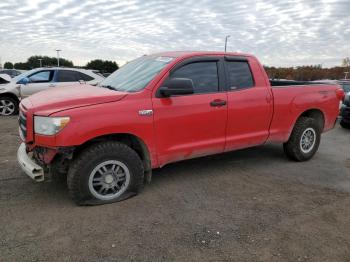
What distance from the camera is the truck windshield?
14.4ft

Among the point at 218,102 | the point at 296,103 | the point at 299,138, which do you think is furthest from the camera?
the point at 299,138

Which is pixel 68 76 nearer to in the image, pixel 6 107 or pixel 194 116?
pixel 6 107

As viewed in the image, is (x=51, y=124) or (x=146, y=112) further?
(x=146, y=112)

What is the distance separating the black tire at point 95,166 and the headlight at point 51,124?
→ 42 cm

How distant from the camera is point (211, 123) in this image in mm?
4684

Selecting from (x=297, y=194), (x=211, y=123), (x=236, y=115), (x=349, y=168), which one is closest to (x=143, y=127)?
(x=211, y=123)

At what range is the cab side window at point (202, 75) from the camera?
4613mm

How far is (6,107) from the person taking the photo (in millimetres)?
11156

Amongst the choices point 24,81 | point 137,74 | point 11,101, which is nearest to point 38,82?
point 24,81

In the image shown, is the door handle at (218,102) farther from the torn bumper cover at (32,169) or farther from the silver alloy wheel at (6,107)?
the silver alloy wheel at (6,107)

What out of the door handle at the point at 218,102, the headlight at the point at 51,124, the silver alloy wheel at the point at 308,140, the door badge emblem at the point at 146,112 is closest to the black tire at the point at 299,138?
the silver alloy wheel at the point at 308,140

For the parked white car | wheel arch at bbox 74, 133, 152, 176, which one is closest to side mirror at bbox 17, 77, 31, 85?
the parked white car

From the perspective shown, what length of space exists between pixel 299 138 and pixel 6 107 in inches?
367

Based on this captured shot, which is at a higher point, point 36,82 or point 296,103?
point 36,82
